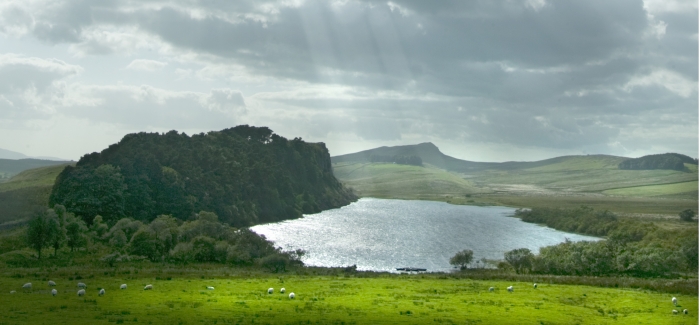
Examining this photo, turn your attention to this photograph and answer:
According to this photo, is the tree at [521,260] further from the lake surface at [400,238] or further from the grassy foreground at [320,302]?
the grassy foreground at [320,302]

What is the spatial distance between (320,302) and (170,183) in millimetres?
108925

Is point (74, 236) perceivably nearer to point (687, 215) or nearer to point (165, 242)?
point (165, 242)

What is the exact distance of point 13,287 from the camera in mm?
53469

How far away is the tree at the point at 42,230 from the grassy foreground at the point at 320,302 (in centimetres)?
2257

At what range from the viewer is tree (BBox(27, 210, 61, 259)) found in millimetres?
81812

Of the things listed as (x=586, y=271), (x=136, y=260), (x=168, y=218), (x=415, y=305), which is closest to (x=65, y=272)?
(x=136, y=260)

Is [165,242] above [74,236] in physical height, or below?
below

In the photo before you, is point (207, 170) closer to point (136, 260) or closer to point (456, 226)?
point (456, 226)

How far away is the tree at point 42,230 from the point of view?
8181cm

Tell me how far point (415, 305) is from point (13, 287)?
3749 cm

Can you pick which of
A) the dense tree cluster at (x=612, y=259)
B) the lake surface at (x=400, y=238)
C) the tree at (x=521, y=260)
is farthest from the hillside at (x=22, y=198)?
the dense tree cluster at (x=612, y=259)

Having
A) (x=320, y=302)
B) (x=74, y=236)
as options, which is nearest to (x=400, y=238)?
(x=74, y=236)

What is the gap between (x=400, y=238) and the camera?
138 meters

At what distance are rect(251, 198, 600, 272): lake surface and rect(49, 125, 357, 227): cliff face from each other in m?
11.7
